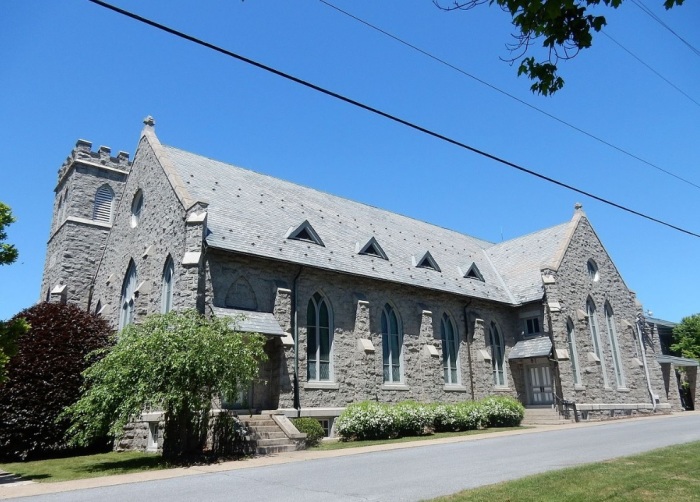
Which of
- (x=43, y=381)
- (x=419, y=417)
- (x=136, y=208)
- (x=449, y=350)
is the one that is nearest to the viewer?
(x=43, y=381)

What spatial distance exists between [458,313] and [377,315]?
564cm

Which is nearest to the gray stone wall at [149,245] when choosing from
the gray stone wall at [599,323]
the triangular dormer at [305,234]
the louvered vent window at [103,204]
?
the louvered vent window at [103,204]

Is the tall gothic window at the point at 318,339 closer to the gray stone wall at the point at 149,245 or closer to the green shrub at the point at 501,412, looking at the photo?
the gray stone wall at the point at 149,245

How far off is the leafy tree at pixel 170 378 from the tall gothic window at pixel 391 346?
32.0ft

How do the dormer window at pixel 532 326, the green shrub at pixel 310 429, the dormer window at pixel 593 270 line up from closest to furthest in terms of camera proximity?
1. the green shrub at pixel 310 429
2. the dormer window at pixel 532 326
3. the dormer window at pixel 593 270

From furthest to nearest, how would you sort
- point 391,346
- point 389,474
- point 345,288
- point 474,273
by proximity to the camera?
1. point 474,273
2. point 391,346
3. point 345,288
4. point 389,474

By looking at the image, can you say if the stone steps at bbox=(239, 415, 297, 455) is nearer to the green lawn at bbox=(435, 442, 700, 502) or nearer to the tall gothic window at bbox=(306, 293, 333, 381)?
the tall gothic window at bbox=(306, 293, 333, 381)

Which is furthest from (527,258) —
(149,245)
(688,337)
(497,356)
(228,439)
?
(688,337)

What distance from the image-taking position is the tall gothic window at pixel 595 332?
3038 cm

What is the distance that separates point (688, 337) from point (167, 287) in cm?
4626

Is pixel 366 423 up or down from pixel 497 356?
down

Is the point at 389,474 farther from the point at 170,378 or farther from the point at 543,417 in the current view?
the point at 543,417

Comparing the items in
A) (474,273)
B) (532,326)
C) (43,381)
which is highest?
(474,273)

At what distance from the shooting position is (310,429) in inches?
Answer: 719
